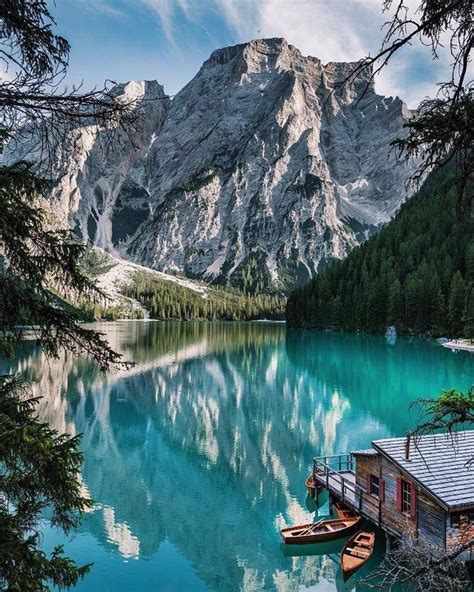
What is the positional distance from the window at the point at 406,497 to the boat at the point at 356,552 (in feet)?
7.18

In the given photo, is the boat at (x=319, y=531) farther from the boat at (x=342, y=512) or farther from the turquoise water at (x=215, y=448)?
the boat at (x=342, y=512)

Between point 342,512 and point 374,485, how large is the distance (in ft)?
8.74

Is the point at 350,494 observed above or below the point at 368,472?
below

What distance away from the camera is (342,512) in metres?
22.3

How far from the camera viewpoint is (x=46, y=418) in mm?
41812

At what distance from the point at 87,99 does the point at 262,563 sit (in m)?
19.4

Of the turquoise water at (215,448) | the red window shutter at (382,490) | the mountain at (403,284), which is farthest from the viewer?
the mountain at (403,284)

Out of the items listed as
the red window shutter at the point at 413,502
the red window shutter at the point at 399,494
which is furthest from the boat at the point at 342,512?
the red window shutter at the point at 413,502

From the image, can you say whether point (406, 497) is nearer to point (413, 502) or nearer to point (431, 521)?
point (413, 502)

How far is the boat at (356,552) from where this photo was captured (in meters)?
18.5

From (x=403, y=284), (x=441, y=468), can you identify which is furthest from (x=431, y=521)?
(x=403, y=284)

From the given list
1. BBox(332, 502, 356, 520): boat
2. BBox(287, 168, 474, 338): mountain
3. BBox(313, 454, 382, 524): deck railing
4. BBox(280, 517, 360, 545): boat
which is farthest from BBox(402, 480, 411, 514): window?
BBox(287, 168, 474, 338): mountain

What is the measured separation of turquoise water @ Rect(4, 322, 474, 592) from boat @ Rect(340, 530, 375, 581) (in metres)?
0.54

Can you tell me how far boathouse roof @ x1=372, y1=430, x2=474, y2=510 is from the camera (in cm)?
1644
